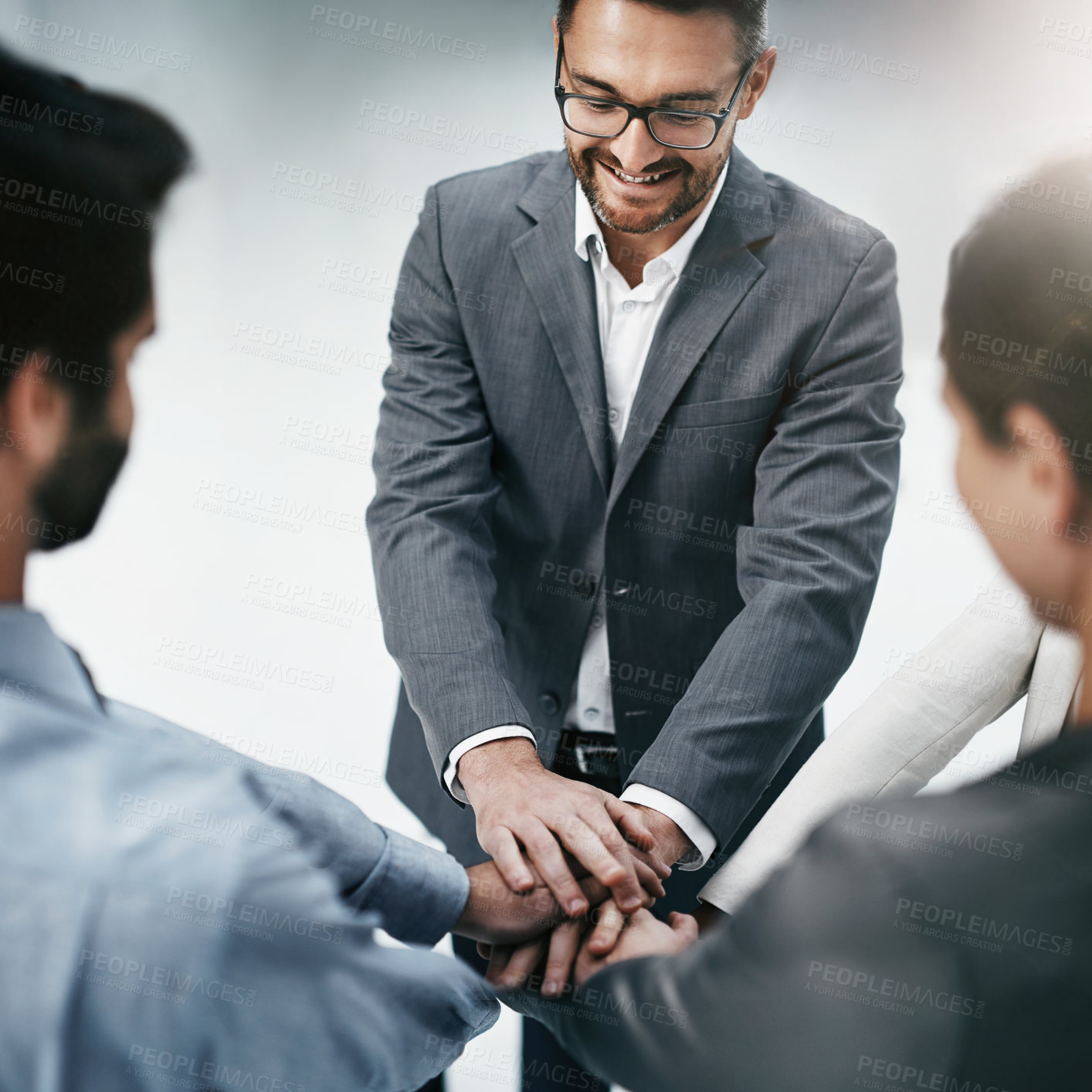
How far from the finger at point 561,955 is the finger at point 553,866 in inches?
1.6

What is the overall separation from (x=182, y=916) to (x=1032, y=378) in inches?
45.2

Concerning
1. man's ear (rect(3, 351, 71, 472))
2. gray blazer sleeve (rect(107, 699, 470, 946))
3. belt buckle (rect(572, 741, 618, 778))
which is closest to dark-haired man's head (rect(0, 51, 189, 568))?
man's ear (rect(3, 351, 71, 472))

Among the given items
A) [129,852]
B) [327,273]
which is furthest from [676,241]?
[327,273]

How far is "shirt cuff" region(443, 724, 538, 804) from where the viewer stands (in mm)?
1428

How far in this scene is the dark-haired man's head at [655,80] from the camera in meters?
1.36

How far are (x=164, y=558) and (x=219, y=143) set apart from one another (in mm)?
1150

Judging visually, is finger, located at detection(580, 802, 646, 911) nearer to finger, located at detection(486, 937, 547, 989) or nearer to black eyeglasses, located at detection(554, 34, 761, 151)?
finger, located at detection(486, 937, 547, 989)

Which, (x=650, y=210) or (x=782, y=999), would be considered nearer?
(x=782, y=999)

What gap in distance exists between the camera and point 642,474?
5.10 feet

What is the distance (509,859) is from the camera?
51.1 inches

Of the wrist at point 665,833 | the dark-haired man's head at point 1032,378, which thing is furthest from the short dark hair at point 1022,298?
the wrist at point 665,833

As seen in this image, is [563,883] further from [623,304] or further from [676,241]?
[676,241]

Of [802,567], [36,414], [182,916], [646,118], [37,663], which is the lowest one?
[182,916]

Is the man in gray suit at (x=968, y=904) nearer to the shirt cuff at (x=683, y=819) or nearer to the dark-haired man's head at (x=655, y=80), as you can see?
the shirt cuff at (x=683, y=819)
